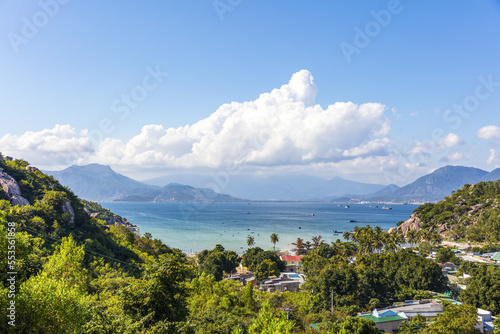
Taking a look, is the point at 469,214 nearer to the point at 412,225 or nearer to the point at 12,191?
the point at 412,225

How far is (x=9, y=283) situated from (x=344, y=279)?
29360mm

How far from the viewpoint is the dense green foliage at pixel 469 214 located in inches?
2835

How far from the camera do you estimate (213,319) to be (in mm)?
18562

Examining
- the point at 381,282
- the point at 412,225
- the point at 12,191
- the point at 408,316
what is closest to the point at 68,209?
the point at 12,191

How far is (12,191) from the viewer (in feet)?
114

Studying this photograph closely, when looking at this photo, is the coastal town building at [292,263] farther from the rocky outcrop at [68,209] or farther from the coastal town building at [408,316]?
the rocky outcrop at [68,209]

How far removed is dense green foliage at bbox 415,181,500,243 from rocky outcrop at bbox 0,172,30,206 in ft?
289

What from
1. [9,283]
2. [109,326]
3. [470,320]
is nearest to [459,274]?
[470,320]

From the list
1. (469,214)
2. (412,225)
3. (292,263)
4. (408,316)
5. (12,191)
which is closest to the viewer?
(408,316)

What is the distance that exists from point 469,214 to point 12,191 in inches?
4135

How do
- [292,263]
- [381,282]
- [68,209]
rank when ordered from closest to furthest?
[381,282] → [68,209] → [292,263]

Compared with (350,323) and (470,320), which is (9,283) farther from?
(470,320)

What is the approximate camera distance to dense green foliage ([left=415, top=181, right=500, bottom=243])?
72000 mm

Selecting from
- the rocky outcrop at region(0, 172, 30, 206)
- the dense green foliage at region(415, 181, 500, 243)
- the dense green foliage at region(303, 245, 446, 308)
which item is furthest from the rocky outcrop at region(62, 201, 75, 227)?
the dense green foliage at region(415, 181, 500, 243)
